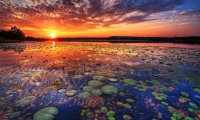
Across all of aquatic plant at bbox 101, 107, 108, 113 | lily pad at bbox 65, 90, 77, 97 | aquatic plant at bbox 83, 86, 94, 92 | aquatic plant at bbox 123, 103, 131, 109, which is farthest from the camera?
aquatic plant at bbox 83, 86, 94, 92

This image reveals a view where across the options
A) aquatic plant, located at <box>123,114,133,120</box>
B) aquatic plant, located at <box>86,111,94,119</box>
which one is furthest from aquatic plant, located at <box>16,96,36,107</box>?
aquatic plant, located at <box>123,114,133,120</box>

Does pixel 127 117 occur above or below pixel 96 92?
below

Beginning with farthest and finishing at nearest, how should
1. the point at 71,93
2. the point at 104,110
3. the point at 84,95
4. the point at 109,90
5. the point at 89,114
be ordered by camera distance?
the point at 109,90
the point at 71,93
the point at 84,95
the point at 104,110
the point at 89,114

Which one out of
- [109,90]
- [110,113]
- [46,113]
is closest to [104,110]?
[110,113]

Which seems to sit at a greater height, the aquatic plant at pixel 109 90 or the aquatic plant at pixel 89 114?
the aquatic plant at pixel 109 90

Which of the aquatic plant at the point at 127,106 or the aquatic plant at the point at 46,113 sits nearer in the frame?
the aquatic plant at the point at 46,113

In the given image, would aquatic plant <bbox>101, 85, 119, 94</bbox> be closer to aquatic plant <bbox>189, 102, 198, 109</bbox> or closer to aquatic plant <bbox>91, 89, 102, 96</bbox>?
aquatic plant <bbox>91, 89, 102, 96</bbox>

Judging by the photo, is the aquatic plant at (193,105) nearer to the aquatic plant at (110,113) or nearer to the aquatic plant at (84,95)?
the aquatic plant at (110,113)

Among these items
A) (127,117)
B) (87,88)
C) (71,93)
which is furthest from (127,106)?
(71,93)

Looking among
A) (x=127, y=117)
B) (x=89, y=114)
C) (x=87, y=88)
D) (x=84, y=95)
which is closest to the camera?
(x=127, y=117)

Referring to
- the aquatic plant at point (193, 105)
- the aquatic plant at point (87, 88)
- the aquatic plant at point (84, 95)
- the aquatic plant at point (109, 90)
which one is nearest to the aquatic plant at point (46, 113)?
the aquatic plant at point (84, 95)

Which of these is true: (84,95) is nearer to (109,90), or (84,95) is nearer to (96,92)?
(96,92)

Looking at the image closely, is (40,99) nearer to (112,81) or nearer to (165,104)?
(112,81)

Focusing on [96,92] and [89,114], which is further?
[96,92]
